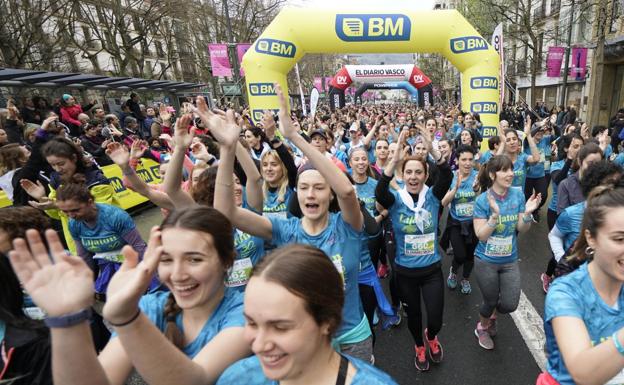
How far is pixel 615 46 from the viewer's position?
15703 mm

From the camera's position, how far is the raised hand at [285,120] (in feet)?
7.45

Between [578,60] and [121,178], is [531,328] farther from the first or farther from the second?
[578,60]

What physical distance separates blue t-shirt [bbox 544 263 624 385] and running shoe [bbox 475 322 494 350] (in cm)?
167

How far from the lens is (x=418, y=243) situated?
2.91 metres

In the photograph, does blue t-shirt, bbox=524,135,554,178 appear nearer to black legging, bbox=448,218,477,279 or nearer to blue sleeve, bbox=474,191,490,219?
black legging, bbox=448,218,477,279

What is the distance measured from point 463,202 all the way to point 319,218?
253cm

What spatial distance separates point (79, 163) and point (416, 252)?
3509 mm

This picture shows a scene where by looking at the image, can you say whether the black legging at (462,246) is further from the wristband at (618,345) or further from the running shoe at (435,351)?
the wristband at (618,345)

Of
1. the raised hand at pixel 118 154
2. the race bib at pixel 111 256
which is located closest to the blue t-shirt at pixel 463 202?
the raised hand at pixel 118 154

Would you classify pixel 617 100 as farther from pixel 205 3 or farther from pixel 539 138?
pixel 205 3

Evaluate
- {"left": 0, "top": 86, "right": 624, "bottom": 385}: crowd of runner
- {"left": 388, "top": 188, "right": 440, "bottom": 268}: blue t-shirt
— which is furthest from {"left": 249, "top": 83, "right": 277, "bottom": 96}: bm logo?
{"left": 388, "top": 188, "right": 440, "bottom": 268}: blue t-shirt

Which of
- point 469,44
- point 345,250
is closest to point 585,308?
point 345,250

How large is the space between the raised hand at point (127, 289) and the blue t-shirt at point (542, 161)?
604 centimetres

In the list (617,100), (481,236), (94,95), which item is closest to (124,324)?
(481,236)
